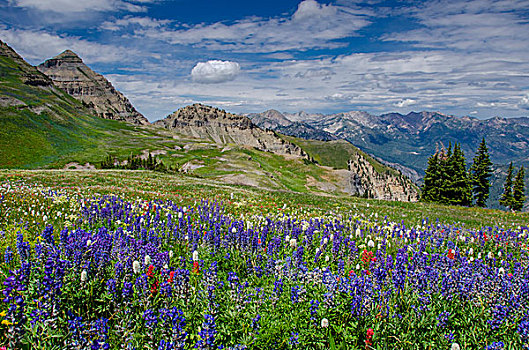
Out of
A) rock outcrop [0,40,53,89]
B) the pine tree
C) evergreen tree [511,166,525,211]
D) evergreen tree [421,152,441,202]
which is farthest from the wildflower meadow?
rock outcrop [0,40,53,89]

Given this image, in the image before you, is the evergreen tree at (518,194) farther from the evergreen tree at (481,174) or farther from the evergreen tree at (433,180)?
the evergreen tree at (433,180)

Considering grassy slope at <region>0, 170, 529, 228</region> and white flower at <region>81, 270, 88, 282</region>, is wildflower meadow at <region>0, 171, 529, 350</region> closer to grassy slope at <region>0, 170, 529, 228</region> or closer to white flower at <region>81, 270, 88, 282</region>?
white flower at <region>81, 270, 88, 282</region>

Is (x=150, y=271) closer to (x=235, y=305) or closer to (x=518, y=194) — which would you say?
(x=235, y=305)

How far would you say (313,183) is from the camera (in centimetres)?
11450

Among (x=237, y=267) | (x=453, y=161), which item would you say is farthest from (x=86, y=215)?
(x=453, y=161)

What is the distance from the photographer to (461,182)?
62.8m

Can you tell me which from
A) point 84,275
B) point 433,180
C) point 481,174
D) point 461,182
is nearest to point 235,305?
point 84,275

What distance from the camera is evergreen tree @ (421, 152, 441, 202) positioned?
66.2 meters

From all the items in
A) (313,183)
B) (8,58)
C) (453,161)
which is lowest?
(313,183)

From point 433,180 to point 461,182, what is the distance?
6.04 metres

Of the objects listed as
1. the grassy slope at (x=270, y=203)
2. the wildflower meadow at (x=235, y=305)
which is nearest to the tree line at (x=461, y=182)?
the grassy slope at (x=270, y=203)

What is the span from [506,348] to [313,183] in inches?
4372

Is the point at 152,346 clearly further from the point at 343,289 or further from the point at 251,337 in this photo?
the point at 343,289

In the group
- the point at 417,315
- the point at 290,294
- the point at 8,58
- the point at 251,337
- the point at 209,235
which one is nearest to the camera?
the point at 251,337
